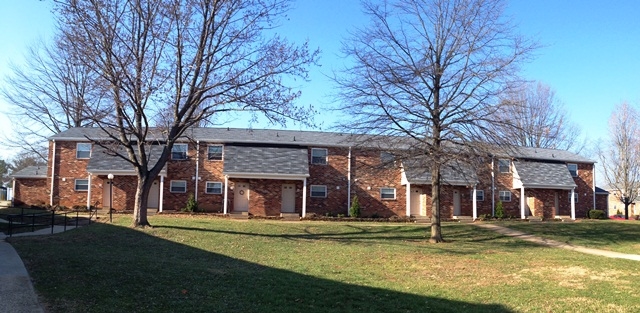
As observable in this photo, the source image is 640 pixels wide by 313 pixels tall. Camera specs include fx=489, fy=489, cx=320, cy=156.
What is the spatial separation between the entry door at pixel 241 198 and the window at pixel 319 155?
453cm

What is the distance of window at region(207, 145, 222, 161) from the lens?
3038 cm

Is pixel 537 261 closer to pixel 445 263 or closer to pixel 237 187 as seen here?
pixel 445 263

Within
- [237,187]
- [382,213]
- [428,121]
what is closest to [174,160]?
[237,187]

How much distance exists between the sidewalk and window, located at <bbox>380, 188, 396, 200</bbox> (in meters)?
23.0

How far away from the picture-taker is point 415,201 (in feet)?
106

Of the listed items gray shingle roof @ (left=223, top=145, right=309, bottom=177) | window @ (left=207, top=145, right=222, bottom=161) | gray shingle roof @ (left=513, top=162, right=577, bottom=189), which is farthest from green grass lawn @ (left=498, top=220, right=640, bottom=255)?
window @ (left=207, top=145, right=222, bottom=161)

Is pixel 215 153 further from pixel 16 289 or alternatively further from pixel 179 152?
pixel 16 289

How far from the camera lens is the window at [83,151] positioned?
3003cm

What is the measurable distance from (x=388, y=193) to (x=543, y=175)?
12148 millimetres

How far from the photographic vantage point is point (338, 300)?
28.6 ft

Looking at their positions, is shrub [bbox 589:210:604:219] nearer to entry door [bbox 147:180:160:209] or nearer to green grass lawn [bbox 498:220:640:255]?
green grass lawn [bbox 498:220:640:255]

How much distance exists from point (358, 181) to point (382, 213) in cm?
263

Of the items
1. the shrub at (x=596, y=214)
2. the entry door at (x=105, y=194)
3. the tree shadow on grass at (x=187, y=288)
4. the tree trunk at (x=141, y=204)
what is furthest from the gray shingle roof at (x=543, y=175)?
the entry door at (x=105, y=194)

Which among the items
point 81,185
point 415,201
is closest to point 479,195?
point 415,201
